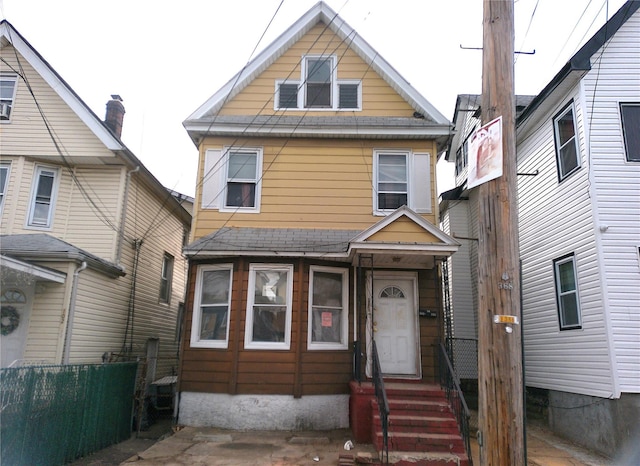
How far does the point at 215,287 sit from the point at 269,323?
1.47m

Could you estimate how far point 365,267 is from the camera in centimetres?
1018

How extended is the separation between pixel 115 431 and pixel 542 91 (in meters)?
11.4

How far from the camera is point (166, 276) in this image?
15633 mm

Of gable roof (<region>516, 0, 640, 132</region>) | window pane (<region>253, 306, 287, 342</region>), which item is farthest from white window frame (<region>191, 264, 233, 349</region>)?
gable roof (<region>516, 0, 640, 132</region>)

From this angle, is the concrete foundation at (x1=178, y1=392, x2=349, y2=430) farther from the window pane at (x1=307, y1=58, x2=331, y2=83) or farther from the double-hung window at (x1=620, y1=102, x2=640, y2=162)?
the window pane at (x1=307, y1=58, x2=331, y2=83)

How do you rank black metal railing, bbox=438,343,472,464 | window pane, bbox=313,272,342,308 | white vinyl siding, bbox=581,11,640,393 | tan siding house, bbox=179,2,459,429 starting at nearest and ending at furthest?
black metal railing, bbox=438,343,472,464
white vinyl siding, bbox=581,11,640,393
tan siding house, bbox=179,2,459,429
window pane, bbox=313,272,342,308

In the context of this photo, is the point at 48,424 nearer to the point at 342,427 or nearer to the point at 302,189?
the point at 342,427

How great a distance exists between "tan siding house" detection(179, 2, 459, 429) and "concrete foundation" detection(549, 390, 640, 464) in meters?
2.72

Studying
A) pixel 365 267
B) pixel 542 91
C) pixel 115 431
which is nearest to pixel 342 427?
pixel 365 267

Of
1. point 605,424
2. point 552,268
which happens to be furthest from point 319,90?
point 605,424

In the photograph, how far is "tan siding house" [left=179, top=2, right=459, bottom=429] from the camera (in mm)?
9336

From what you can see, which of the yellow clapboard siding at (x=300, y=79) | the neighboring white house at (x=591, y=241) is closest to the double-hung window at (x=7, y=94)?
the yellow clapboard siding at (x=300, y=79)

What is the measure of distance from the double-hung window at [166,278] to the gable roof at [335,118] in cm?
557

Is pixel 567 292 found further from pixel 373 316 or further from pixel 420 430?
pixel 420 430
